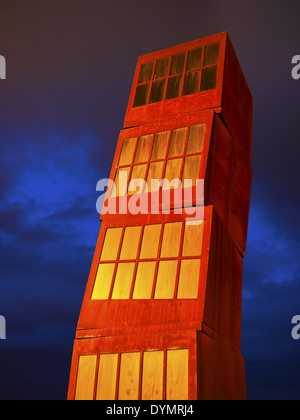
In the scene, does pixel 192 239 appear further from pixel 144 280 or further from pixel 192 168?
pixel 192 168

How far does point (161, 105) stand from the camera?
1140 cm

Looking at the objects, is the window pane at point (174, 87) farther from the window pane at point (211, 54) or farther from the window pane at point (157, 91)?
the window pane at point (211, 54)

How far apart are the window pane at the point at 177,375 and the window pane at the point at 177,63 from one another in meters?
6.78

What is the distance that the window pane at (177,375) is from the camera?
801cm

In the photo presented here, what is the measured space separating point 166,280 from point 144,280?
0.45 m

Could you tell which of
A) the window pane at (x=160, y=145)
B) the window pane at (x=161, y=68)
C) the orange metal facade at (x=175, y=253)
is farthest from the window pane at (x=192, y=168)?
the window pane at (x=161, y=68)

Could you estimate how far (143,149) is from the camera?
428 inches

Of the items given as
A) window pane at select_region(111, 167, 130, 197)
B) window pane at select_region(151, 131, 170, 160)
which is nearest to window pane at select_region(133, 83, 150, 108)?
window pane at select_region(151, 131, 170, 160)

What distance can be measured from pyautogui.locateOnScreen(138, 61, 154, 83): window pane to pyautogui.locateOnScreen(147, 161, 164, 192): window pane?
2784 mm

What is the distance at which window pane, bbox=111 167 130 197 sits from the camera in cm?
1045

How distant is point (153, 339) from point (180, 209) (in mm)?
2619
